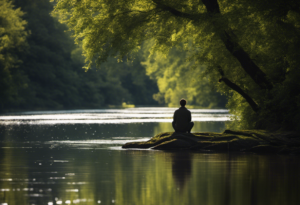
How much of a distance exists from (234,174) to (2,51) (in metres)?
60.9

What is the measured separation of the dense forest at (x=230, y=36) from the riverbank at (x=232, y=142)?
41.9 inches

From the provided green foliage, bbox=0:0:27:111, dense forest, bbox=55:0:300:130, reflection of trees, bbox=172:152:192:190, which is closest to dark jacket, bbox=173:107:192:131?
reflection of trees, bbox=172:152:192:190

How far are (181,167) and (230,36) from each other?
850cm

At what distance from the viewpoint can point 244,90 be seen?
23.1 meters

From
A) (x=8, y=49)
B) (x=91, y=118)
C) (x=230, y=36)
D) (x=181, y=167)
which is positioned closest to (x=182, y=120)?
(x=230, y=36)

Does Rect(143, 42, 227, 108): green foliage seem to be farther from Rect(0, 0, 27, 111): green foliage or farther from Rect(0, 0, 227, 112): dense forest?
Rect(0, 0, 27, 111): green foliage

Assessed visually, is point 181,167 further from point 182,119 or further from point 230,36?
point 230,36

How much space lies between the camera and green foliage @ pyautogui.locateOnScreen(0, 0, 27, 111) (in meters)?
66.0

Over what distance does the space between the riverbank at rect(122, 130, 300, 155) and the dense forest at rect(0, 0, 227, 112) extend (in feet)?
158

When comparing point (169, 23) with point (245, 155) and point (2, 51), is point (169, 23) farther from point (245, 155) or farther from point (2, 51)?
point (2, 51)

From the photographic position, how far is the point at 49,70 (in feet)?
284

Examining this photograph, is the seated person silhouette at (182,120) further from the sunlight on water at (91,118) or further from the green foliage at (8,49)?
the green foliage at (8,49)

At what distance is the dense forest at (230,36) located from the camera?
19609mm

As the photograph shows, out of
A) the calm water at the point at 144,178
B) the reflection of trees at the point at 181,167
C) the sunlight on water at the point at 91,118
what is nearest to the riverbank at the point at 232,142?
the calm water at the point at 144,178
